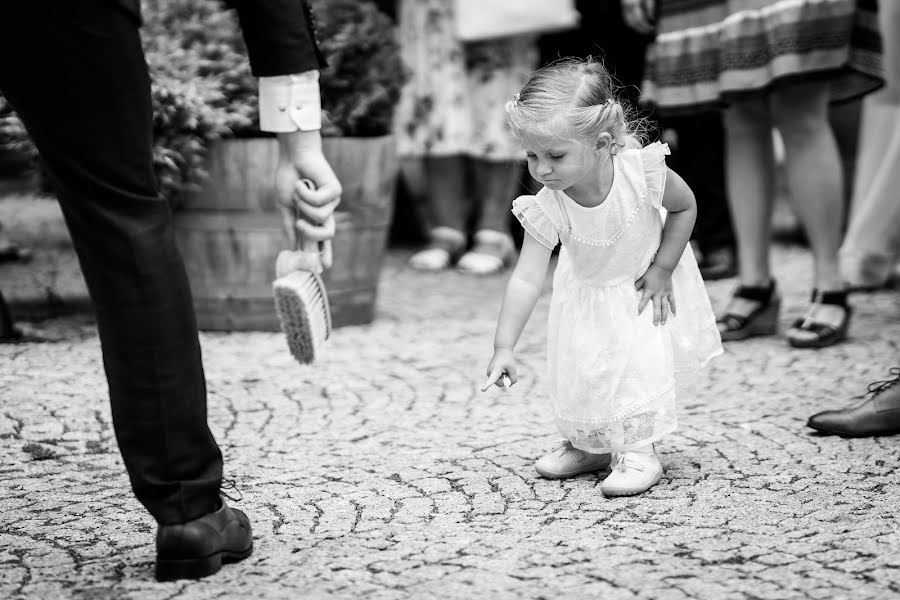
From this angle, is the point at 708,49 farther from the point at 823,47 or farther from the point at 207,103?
the point at 207,103

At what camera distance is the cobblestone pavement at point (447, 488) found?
2.01 m

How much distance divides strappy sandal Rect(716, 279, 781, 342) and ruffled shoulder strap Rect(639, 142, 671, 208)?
1.53 metres

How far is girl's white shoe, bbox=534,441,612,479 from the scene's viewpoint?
255 cm

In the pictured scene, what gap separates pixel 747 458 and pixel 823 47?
1.47m

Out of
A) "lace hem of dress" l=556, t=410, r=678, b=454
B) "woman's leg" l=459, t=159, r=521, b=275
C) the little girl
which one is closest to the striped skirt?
the little girl

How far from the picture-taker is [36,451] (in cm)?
276

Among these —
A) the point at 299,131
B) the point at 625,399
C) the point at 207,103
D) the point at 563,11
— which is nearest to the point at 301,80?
the point at 299,131

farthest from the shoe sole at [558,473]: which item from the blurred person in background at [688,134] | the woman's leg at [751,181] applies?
the blurred person in background at [688,134]

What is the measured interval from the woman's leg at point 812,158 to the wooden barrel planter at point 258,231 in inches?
54.2

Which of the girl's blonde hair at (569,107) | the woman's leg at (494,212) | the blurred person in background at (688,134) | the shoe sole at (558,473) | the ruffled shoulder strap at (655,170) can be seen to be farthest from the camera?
the woman's leg at (494,212)

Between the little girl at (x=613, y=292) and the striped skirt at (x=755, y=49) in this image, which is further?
the striped skirt at (x=755, y=49)

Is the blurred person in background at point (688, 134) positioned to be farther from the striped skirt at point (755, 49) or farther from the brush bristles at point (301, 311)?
the brush bristles at point (301, 311)

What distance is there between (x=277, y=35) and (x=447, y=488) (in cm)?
106

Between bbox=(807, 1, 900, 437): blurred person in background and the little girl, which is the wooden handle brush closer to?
the little girl
